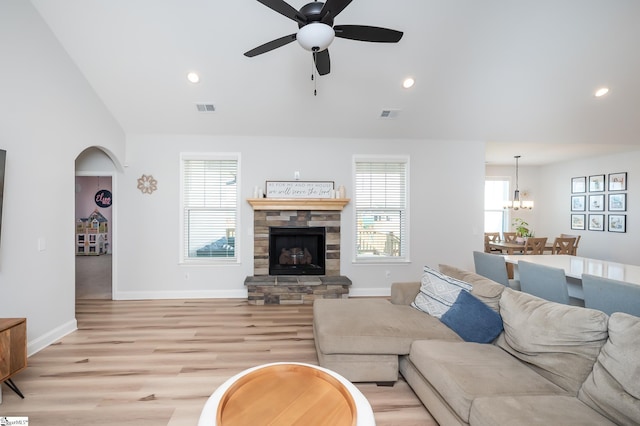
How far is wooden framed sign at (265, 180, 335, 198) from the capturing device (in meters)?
4.88

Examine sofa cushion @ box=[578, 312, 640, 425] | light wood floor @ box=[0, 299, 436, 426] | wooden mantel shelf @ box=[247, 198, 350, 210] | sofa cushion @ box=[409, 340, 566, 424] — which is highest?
wooden mantel shelf @ box=[247, 198, 350, 210]

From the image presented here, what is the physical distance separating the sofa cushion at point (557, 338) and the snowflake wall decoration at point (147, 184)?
Result: 5.00 m

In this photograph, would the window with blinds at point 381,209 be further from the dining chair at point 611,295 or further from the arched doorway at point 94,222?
the arched doorway at point 94,222

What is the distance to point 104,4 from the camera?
302cm

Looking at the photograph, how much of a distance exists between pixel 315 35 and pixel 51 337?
13.2ft

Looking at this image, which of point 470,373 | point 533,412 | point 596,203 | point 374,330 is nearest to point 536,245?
point 596,203

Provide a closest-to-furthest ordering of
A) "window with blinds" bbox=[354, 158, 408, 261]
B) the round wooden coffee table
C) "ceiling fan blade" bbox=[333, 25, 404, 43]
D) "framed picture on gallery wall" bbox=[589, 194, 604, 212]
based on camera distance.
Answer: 1. the round wooden coffee table
2. "ceiling fan blade" bbox=[333, 25, 404, 43]
3. "window with blinds" bbox=[354, 158, 408, 261]
4. "framed picture on gallery wall" bbox=[589, 194, 604, 212]

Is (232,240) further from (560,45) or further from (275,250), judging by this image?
(560,45)

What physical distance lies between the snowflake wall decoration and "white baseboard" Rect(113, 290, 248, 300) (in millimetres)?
1643

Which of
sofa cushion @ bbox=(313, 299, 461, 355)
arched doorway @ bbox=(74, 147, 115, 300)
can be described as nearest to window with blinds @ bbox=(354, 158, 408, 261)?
sofa cushion @ bbox=(313, 299, 461, 355)

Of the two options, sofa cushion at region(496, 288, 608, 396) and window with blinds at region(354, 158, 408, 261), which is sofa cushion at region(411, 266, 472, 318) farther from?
window with blinds at region(354, 158, 408, 261)

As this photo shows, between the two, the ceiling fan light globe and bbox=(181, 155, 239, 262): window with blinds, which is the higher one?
the ceiling fan light globe

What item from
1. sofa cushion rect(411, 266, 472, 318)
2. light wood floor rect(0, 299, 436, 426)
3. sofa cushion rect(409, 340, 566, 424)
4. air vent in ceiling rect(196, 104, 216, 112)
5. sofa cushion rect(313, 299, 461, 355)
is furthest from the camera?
air vent in ceiling rect(196, 104, 216, 112)

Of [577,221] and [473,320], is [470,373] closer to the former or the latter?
[473,320]
